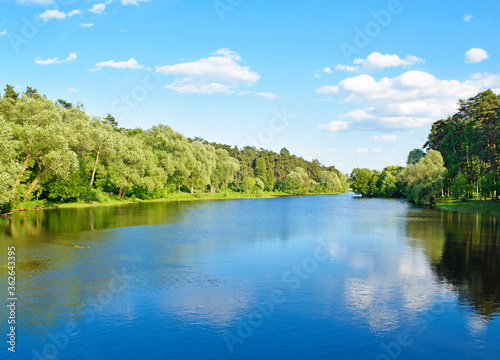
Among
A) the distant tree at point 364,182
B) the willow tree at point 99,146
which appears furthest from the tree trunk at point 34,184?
the distant tree at point 364,182

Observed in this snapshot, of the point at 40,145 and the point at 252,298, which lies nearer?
the point at 252,298

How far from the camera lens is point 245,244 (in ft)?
92.4

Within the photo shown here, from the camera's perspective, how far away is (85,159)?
6119 cm

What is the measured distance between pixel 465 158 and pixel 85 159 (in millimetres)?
74249

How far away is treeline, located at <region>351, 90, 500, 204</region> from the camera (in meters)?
56.3

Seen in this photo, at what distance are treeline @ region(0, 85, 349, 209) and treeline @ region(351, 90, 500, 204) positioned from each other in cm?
5099

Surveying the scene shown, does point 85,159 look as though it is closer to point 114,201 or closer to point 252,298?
point 114,201

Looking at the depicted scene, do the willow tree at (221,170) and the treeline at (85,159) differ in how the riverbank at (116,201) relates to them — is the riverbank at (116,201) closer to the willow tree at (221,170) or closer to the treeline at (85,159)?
the treeline at (85,159)

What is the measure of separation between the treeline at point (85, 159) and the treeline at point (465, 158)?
5099 cm

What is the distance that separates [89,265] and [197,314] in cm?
987

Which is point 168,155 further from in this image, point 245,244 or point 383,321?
point 383,321

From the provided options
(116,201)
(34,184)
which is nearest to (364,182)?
(116,201)

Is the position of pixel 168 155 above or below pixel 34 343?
above

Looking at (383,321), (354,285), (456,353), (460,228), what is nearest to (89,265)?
(354,285)
